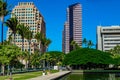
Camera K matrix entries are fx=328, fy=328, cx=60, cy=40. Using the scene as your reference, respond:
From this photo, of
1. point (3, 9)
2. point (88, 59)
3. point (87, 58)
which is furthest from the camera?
point (87, 58)

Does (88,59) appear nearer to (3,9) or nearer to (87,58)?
(87,58)

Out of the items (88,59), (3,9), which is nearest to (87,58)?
(88,59)

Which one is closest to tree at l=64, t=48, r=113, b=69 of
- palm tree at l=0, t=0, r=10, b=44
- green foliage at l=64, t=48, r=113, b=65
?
green foliage at l=64, t=48, r=113, b=65

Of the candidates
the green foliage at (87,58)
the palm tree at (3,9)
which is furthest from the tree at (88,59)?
the palm tree at (3,9)

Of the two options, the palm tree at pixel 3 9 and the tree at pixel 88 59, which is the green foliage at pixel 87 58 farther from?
the palm tree at pixel 3 9

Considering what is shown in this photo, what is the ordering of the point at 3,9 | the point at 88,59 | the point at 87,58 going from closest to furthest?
the point at 3,9 < the point at 88,59 < the point at 87,58

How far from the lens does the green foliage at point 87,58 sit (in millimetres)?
135750

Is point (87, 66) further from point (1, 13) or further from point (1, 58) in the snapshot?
point (1, 58)

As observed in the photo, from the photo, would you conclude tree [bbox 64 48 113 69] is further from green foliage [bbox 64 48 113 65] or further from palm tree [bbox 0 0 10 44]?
palm tree [bbox 0 0 10 44]

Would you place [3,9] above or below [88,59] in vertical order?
above

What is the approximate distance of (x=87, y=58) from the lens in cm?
13638

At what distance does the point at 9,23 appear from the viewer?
4331 inches

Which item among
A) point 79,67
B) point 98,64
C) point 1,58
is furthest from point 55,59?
point 1,58

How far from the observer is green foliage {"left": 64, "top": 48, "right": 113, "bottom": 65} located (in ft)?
445
